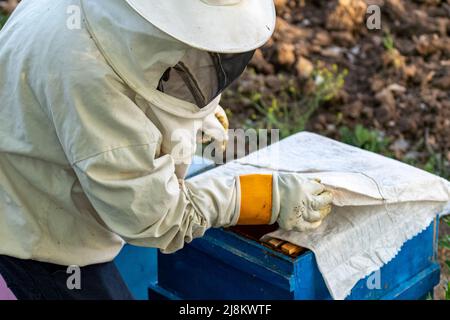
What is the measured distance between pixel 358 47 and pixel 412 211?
2157mm

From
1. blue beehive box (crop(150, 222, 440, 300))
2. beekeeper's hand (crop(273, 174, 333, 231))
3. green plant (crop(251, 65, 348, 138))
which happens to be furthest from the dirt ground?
beekeeper's hand (crop(273, 174, 333, 231))

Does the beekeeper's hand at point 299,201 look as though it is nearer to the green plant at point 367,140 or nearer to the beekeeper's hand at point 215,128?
the beekeeper's hand at point 215,128

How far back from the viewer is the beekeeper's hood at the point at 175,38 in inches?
73.8

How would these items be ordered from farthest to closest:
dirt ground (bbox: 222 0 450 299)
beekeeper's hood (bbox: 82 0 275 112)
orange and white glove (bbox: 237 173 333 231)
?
dirt ground (bbox: 222 0 450 299) → orange and white glove (bbox: 237 173 333 231) → beekeeper's hood (bbox: 82 0 275 112)

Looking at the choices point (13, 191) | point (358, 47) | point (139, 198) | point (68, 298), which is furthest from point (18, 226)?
point (358, 47)

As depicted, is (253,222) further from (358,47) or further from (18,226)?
(358,47)

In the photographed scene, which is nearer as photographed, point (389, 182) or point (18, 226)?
point (18, 226)

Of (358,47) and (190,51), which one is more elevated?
(190,51)

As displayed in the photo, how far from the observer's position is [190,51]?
1985mm

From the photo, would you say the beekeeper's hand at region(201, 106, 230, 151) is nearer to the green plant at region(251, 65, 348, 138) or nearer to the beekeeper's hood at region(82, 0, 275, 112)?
the beekeeper's hood at region(82, 0, 275, 112)

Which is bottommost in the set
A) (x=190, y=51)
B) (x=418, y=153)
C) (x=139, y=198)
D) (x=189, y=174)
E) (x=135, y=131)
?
(x=418, y=153)

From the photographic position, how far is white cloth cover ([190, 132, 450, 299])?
228 centimetres

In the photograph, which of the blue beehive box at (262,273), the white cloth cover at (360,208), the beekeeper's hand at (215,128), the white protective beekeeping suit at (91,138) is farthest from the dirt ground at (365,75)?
the white protective beekeeping suit at (91,138)

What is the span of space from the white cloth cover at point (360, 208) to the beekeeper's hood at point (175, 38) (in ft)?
1.30
